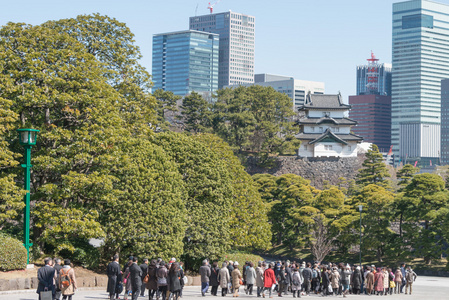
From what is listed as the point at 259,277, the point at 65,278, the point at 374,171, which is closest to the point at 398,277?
the point at 259,277

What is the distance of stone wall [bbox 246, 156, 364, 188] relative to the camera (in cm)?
8538

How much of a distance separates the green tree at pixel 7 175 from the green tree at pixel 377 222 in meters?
35.9

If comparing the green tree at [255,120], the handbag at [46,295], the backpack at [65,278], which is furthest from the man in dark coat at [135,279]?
the green tree at [255,120]

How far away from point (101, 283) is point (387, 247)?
113ft

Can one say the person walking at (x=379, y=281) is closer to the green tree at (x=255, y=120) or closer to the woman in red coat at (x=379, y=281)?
the woman in red coat at (x=379, y=281)

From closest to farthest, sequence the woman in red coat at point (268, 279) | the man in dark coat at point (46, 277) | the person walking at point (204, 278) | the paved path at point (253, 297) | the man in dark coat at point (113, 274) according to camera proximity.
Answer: the man in dark coat at point (46, 277) < the man in dark coat at point (113, 274) < the paved path at point (253, 297) < the person walking at point (204, 278) < the woman in red coat at point (268, 279)

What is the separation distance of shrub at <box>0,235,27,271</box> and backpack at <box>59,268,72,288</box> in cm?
707

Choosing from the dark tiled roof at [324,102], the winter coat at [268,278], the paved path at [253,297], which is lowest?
the paved path at [253,297]

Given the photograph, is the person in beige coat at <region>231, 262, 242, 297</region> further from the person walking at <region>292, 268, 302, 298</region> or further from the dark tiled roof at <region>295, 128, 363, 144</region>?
the dark tiled roof at <region>295, 128, 363, 144</region>

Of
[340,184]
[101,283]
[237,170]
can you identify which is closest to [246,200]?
[237,170]

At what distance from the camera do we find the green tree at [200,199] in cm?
3475

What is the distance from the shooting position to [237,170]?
44375 mm

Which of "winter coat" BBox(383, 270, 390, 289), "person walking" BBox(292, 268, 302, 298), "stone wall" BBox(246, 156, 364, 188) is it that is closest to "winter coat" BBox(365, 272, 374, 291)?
"winter coat" BBox(383, 270, 390, 289)

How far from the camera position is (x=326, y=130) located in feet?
302
